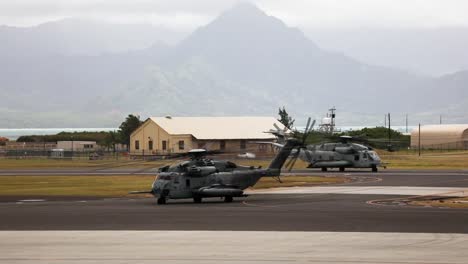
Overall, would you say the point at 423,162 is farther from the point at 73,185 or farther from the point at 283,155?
the point at 283,155

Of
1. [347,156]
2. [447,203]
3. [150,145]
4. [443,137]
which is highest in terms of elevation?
[443,137]

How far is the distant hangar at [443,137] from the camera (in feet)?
556

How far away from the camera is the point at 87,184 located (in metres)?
75.8

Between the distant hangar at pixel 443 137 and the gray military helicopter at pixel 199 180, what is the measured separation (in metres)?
118

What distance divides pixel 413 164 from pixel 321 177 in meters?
29.5

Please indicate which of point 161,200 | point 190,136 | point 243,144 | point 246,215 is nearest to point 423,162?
point 243,144

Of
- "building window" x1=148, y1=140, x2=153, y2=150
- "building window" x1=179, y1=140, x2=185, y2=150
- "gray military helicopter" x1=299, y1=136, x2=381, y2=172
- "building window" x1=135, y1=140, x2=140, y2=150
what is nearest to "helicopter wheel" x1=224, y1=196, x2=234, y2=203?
"gray military helicopter" x1=299, y1=136, x2=381, y2=172

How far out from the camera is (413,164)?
10950cm

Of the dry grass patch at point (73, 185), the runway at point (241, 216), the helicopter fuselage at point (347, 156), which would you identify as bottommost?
the runway at point (241, 216)

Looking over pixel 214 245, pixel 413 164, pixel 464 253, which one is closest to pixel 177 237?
pixel 214 245

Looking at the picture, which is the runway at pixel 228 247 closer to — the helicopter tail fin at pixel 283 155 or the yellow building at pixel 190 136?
the helicopter tail fin at pixel 283 155

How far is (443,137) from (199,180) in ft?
410

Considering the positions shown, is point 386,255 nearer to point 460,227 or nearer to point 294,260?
point 294,260

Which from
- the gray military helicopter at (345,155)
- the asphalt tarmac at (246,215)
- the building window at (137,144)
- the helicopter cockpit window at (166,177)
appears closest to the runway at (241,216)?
the asphalt tarmac at (246,215)
